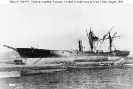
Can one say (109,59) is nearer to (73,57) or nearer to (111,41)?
(111,41)

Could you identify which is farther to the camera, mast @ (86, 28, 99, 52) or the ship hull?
mast @ (86, 28, 99, 52)

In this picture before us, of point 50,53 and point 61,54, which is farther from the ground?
point 50,53

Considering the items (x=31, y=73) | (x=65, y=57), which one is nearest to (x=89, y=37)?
(x=65, y=57)

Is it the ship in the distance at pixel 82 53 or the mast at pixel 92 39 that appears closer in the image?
the ship in the distance at pixel 82 53

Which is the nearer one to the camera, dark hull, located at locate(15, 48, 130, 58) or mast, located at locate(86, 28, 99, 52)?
dark hull, located at locate(15, 48, 130, 58)


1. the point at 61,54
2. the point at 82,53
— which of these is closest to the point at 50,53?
the point at 61,54

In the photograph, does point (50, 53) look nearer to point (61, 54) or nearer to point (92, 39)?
point (61, 54)

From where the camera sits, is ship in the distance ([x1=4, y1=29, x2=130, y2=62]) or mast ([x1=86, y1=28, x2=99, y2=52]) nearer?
ship in the distance ([x1=4, y1=29, x2=130, y2=62])

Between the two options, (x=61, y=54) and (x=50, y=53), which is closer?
(x=50, y=53)
